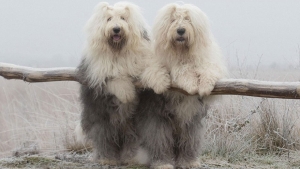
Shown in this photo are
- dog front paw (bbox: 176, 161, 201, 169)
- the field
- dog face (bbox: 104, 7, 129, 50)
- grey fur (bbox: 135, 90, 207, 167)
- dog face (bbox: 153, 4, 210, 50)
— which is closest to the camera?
dog face (bbox: 153, 4, 210, 50)

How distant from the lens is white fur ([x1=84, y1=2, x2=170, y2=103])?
4520mm

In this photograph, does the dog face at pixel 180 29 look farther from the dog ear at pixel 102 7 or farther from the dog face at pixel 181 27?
the dog ear at pixel 102 7

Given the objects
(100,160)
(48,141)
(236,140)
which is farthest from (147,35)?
(48,141)

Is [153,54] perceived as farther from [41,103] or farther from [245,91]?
[41,103]

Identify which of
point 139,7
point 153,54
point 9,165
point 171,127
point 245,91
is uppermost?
point 139,7

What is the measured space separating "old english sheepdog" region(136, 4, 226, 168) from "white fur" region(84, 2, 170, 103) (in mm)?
170

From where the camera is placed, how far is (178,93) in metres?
4.57

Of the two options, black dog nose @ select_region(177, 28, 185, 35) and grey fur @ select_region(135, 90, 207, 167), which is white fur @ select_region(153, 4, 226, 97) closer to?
black dog nose @ select_region(177, 28, 185, 35)

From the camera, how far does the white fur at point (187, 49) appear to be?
4367mm

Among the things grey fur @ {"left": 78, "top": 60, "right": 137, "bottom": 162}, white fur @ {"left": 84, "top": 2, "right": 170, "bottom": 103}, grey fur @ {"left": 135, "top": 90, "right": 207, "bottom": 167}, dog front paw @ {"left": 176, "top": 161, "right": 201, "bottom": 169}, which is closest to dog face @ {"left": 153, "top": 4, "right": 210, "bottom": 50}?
white fur @ {"left": 84, "top": 2, "right": 170, "bottom": 103}

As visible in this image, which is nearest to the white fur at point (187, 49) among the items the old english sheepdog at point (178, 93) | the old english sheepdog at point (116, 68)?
the old english sheepdog at point (178, 93)

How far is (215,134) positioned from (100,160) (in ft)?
5.76

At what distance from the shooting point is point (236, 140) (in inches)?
237

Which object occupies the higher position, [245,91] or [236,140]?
[245,91]
